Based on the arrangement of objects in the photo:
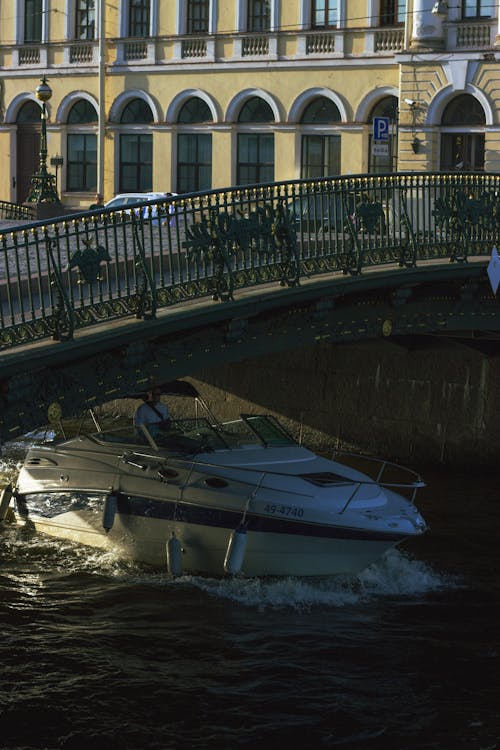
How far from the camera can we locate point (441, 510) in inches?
777

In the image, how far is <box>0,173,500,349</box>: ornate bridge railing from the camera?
1346cm

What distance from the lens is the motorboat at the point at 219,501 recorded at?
1538 centimetres

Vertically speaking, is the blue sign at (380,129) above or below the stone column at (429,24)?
below

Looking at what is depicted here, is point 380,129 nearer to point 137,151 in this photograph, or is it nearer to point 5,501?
point 137,151

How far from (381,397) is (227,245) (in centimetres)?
827

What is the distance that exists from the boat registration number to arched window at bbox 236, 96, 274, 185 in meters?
27.5

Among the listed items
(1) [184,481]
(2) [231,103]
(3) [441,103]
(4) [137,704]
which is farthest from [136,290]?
(2) [231,103]

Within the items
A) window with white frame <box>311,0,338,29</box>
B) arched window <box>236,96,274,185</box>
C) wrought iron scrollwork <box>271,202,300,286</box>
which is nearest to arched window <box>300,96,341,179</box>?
arched window <box>236,96,274,185</box>

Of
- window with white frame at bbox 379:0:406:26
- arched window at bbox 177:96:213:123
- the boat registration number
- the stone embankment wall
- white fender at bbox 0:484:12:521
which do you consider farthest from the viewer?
arched window at bbox 177:96:213:123

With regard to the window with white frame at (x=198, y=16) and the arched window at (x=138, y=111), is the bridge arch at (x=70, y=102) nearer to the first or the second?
the arched window at (x=138, y=111)

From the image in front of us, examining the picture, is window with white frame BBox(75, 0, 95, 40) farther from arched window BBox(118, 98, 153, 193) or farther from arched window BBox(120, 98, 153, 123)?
arched window BBox(118, 98, 153, 193)

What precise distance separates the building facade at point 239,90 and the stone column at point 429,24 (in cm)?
3

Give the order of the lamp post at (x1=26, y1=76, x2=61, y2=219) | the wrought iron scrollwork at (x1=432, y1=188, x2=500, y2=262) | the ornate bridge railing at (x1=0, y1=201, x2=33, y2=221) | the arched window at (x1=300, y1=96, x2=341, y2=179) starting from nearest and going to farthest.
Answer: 1. the wrought iron scrollwork at (x1=432, y1=188, x2=500, y2=262)
2. the lamp post at (x1=26, y1=76, x2=61, y2=219)
3. the ornate bridge railing at (x1=0, y1=201, x2=33, y2=221)
4. the arched window at (x1=300, y1=96, x2=341, y2=179)

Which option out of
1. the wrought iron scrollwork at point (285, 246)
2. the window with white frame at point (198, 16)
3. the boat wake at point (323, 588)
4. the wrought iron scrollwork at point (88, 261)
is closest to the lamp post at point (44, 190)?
the window with white frame at point (198, 16)
